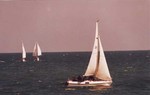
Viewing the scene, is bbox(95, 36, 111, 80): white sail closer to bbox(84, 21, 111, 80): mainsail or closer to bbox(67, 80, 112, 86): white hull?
bbox(84, 21, 111, 80): mainsail

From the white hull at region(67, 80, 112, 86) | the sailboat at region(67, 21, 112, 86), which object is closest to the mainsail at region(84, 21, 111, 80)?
the sailboat at region(67, 21, 112, 86)

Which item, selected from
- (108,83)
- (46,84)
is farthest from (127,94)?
(46,84)

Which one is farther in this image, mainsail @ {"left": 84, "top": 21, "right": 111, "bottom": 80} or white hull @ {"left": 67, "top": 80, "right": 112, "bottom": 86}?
white hull @ {"left": 67, "top": 80, "right": 112, "bottom": 86}

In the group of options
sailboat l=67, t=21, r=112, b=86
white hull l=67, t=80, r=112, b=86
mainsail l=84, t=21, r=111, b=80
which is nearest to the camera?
mainsail l=84, t=21, r=111, b=80

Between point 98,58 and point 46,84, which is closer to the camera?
Result: point 98,58

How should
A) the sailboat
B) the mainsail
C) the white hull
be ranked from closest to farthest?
the mainsail < the sailboat < the white hull

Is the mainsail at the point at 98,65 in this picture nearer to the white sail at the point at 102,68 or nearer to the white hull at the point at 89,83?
the white sail at the point at 102,68

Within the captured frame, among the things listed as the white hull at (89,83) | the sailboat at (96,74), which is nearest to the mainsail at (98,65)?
the sailboat at (96,74)

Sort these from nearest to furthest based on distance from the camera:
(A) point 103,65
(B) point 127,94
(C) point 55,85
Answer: (B) point 127,94 → (A) point 103,65 → (C) point 55,85

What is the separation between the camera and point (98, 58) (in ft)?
309

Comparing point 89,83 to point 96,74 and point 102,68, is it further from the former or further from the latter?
point 102,68

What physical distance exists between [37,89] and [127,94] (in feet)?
65.0

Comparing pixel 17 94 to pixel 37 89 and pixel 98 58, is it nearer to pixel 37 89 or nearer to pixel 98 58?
pixel 37 89

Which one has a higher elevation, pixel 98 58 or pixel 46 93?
pixel 98 58
